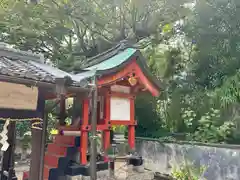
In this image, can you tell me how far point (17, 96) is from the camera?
4.84m

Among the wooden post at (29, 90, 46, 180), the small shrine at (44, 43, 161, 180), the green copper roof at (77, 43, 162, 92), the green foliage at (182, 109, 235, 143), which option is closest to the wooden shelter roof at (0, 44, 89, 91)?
the wooden post at (29, 90, 46, 180)

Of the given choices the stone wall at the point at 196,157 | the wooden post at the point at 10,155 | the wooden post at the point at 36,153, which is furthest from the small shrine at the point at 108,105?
the stone wall at the point at 196,157

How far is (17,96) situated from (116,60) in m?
3.69

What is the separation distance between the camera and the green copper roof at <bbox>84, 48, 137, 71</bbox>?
7242mm

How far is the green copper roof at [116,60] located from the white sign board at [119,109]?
1.13 meters

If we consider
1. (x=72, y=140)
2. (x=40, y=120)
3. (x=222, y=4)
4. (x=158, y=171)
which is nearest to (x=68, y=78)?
(x=40, y=120)

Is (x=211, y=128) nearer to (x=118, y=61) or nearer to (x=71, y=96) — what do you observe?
(x=118, y=61)

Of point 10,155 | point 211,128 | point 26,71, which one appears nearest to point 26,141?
point 10,155

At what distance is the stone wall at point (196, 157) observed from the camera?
6827 millimetres

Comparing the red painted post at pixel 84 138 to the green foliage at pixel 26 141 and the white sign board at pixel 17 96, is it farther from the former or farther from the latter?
the green foliage at pixel 26 141

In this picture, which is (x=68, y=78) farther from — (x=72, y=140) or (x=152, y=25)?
(x=152, y=25)

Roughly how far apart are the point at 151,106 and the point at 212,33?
13.1ft

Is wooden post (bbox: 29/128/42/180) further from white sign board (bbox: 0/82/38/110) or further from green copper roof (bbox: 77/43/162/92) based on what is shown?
green copper roof (bbox: 77/43/162/92)

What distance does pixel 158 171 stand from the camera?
9219 mm
